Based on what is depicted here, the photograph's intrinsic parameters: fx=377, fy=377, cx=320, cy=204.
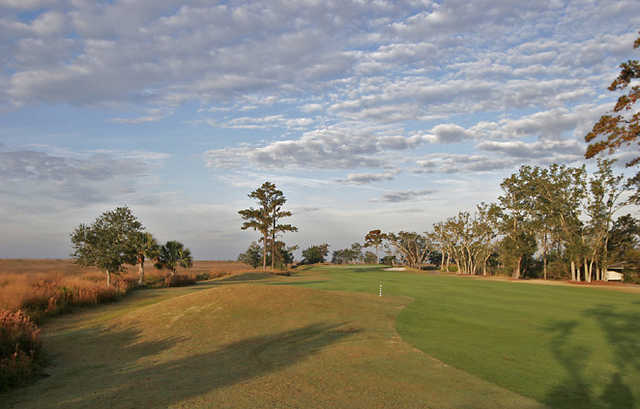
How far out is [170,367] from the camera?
9727mm

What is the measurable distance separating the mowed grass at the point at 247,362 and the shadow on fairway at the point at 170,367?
3 centimetres

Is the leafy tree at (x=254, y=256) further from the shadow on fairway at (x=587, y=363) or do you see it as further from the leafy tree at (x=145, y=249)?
the shadow on fairway at (x=587, y=363)

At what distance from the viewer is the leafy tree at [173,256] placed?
3741cm

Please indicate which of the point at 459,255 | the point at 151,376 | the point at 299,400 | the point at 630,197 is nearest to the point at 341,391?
the point at 299,400

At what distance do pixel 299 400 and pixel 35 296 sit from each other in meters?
19.4

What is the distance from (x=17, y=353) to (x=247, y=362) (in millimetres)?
6373

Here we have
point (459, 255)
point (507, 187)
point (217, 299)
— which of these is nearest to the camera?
point (217, 299)

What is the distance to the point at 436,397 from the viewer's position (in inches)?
273

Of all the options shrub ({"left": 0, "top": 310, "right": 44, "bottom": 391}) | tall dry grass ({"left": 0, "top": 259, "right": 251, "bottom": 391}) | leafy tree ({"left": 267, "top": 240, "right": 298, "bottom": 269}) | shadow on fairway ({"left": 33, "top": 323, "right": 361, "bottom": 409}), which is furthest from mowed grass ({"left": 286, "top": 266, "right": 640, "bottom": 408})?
leafy tree ({"left": 267, "top": 240, "right": 298, "bottom": 269})

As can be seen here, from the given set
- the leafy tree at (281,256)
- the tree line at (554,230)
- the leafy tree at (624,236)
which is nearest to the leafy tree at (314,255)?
the leafy tree at (281,256)

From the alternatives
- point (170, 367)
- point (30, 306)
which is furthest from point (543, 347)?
point (30, 306)

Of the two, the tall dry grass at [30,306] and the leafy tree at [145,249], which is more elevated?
the leafy tree at [145,249]

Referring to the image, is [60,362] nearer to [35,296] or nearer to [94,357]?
[94,357]

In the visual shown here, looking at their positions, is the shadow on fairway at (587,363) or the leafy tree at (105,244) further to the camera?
the leafy tree at (105,244)
